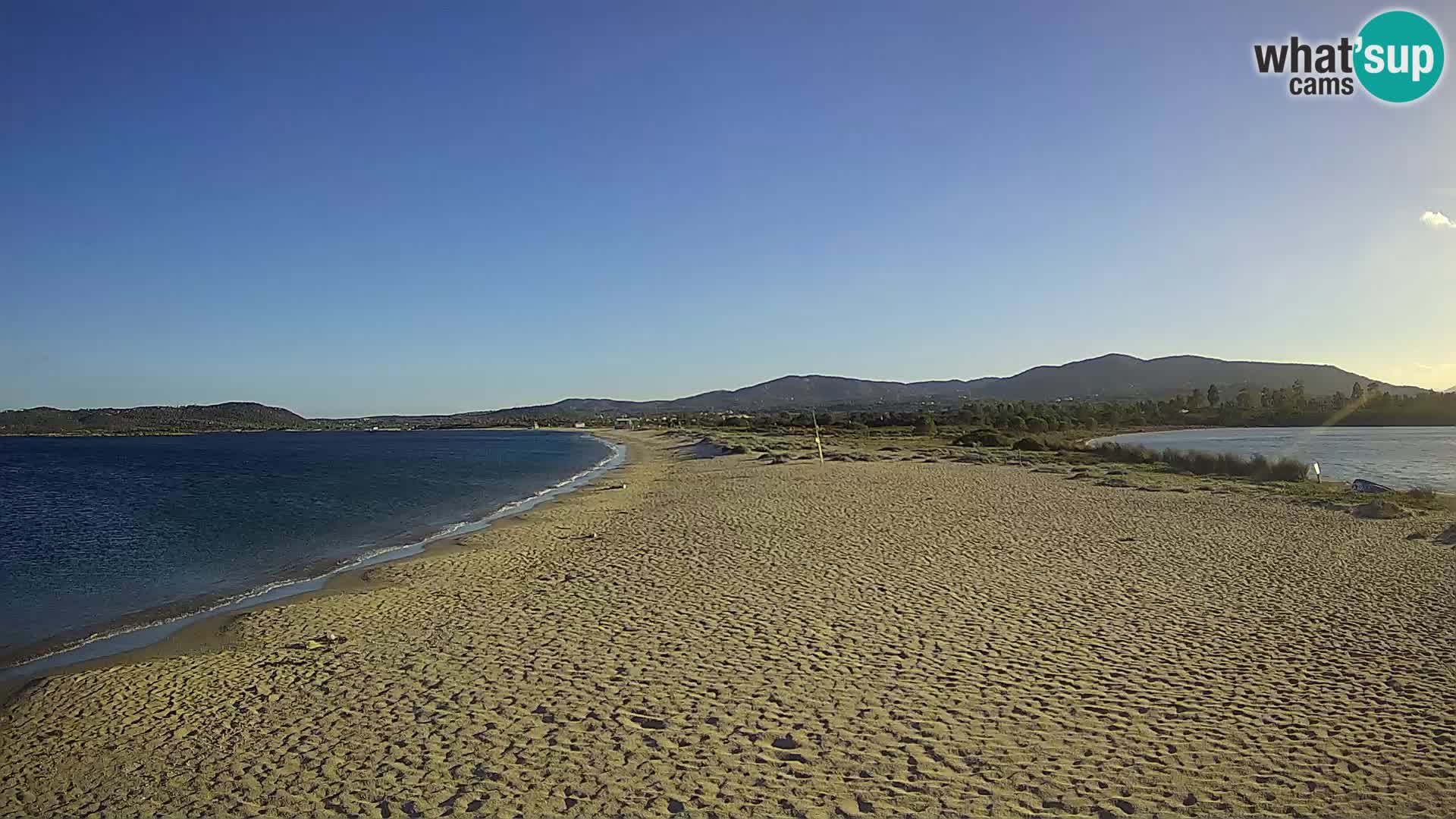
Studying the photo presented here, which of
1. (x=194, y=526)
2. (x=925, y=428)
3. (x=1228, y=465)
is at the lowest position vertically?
(x=194, y=526)

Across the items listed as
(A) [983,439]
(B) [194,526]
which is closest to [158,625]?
(B) [194,526]

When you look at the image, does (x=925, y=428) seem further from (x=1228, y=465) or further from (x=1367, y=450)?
(x=1228, y=465)

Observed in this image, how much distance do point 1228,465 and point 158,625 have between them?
1334 inches

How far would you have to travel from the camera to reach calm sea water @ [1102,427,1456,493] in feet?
119

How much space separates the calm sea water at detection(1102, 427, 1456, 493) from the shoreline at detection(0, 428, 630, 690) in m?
32.6

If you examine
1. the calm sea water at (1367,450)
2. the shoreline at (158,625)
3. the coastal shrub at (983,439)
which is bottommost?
the calm sea water at (1367,450)

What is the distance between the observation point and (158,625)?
40.1ft

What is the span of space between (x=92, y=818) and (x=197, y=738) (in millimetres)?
1366

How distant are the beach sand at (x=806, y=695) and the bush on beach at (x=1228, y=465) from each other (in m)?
16.5

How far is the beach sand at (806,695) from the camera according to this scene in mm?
5641

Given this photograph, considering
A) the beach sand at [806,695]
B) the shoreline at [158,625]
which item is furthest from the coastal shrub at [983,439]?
the shoreline at [158,625]

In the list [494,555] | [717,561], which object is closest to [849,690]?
[717,561]

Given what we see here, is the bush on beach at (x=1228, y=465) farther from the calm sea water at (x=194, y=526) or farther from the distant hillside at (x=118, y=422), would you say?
the distant hillside at (x=118, y=422)

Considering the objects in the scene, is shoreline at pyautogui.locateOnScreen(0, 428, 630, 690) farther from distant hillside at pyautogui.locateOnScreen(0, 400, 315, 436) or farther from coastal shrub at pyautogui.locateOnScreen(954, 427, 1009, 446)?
distant hillside at pyautogui.locateOnScreen(0, 400, 315, 436)
